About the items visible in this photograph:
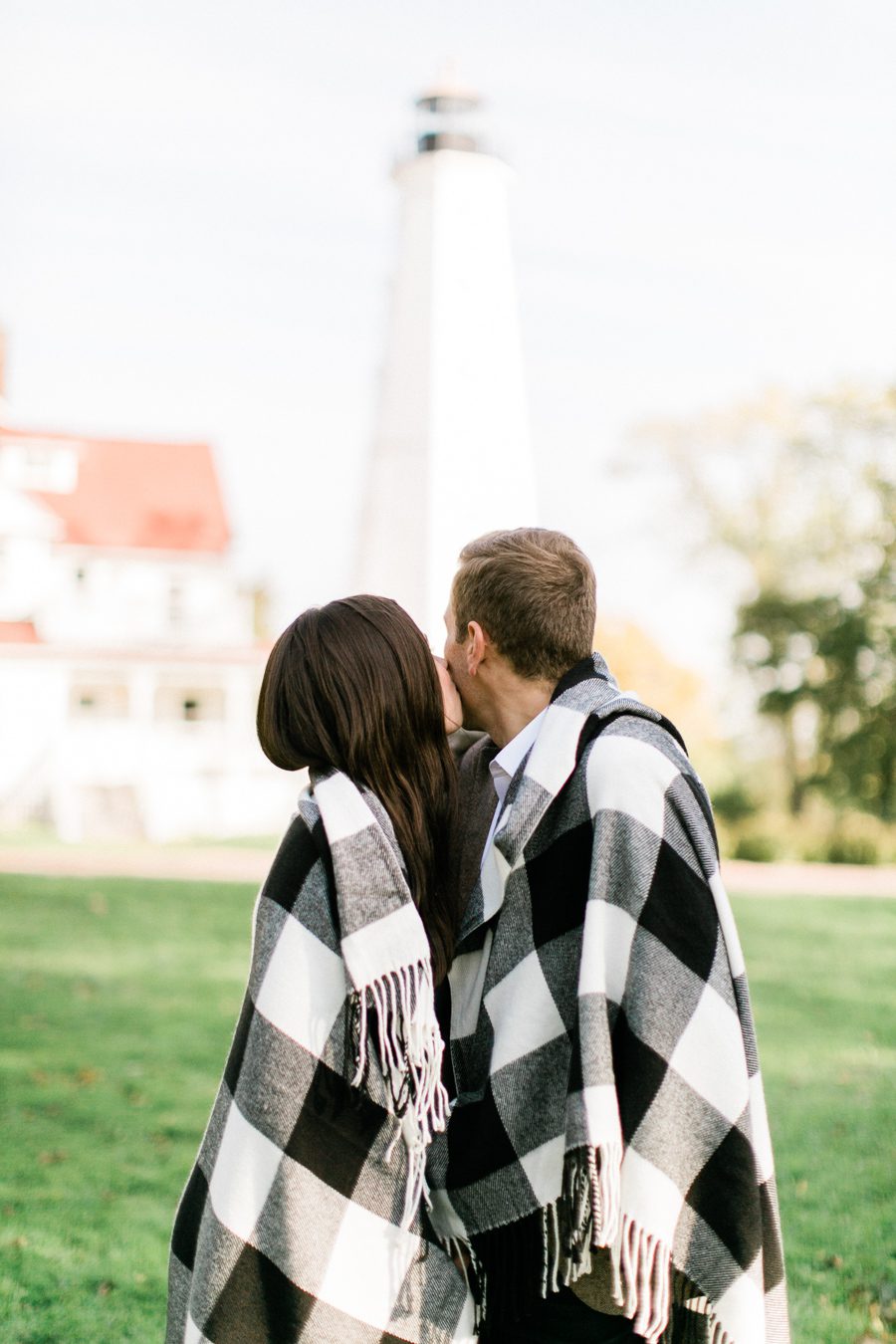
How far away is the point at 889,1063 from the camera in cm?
724

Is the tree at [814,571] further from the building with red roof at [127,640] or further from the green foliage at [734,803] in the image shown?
the building with red roof at [127,640]

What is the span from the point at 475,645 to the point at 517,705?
14 cm

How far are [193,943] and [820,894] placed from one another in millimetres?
6616

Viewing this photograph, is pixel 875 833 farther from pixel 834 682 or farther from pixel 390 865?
pixel 390 865

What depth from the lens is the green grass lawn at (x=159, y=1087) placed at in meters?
4.23

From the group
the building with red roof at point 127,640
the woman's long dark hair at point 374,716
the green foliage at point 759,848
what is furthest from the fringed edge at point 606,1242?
the building with red roof at point 127,640

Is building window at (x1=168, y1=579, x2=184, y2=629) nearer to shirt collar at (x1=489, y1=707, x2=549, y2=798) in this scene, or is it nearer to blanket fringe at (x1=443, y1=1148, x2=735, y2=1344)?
shirt collar at (x1=489, y1=707, x2=549, y2=798)

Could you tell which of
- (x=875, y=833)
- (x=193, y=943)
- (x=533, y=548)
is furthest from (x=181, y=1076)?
(x=875, y=833)

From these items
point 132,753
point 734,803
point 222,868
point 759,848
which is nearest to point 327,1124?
point 222,868

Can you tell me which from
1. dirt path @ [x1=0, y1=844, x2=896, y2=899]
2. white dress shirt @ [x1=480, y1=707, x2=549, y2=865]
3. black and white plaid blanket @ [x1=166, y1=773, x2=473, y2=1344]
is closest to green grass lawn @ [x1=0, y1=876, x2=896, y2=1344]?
dirt path @ [x1=0, y1=844, x2=896, y2=899]

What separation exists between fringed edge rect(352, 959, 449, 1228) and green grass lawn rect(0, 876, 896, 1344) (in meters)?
2.45

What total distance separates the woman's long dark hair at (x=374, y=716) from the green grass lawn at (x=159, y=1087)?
267cm

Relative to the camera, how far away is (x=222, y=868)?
15.0 meters

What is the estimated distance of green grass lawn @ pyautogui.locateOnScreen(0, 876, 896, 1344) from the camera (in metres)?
4.23
